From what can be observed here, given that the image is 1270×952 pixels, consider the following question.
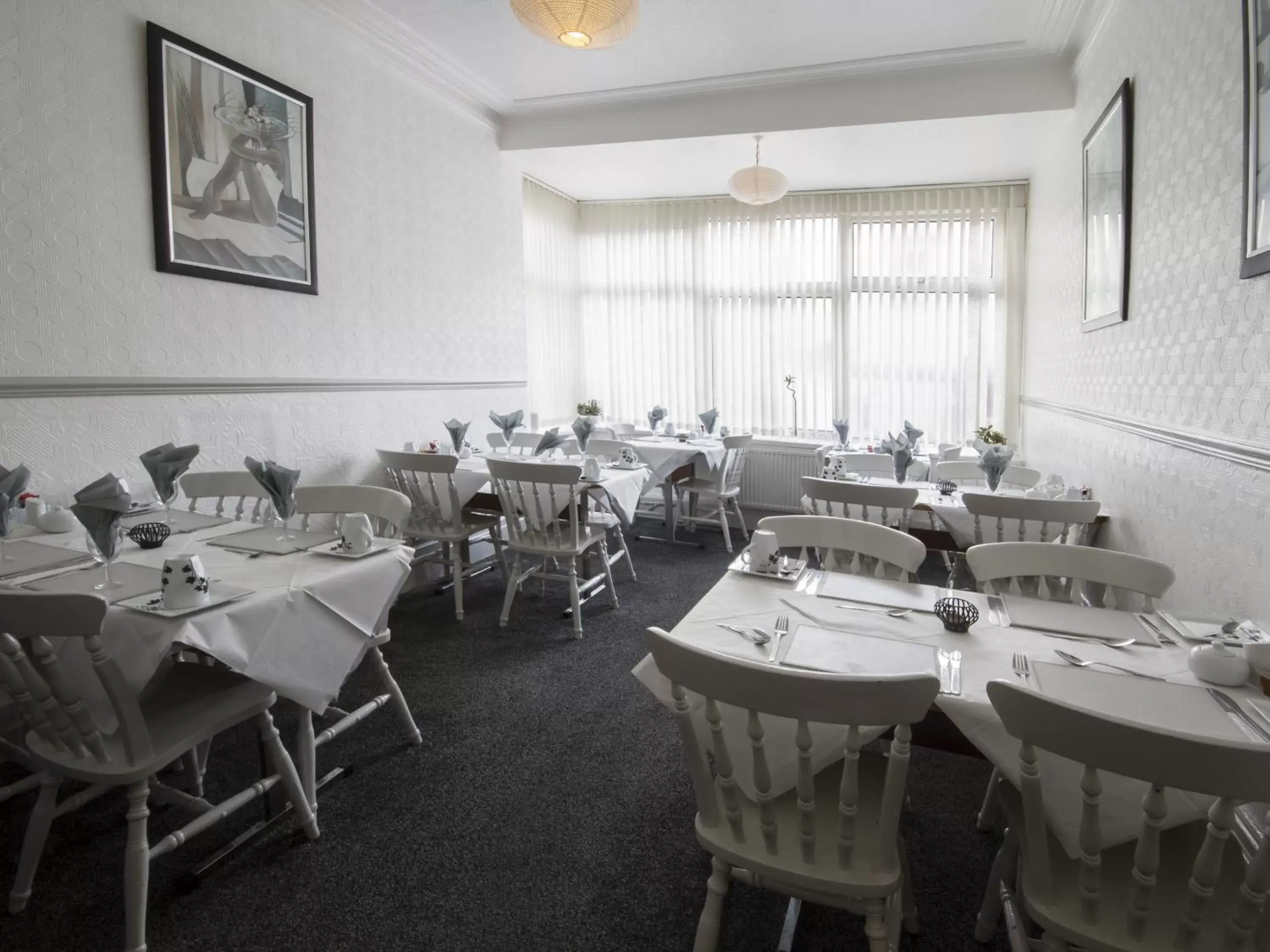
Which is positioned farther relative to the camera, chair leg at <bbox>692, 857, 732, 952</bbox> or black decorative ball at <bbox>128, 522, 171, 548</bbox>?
black decorative ball at <bbox>128, 522, 171, 548</bbox>

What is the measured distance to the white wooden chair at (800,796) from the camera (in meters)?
1.04

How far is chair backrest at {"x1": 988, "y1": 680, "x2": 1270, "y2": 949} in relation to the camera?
2.78ft

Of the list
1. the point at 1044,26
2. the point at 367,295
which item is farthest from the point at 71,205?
the point at 1044,26

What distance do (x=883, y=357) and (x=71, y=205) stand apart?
5.52 metres

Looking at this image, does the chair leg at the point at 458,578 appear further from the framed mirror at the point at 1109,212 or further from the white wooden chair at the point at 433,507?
the framed mirror at the point at 1109,212

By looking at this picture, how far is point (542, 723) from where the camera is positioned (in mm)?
2527

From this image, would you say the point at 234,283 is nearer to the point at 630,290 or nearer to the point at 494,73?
the point at 494,73

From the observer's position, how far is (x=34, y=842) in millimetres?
1637

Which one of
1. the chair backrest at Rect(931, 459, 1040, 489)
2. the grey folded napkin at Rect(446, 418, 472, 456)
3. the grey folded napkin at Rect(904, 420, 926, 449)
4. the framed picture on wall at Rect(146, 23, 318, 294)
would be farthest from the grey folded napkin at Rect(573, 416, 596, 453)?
the chair backrest at Rect(931, 459, 1040, 489)

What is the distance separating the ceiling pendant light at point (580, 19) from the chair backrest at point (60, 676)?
102 inches

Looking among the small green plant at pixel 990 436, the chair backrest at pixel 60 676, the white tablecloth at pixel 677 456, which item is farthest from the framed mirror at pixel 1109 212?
the chair backrest at pixel 60 676

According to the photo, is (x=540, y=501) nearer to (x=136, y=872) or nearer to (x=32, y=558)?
(x=32, y=558)

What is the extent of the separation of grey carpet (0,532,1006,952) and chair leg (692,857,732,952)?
1.05 feet

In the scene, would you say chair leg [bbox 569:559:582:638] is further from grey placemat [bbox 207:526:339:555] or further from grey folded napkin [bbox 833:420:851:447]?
grey folded napkin [bbox 833:420:851:447]
